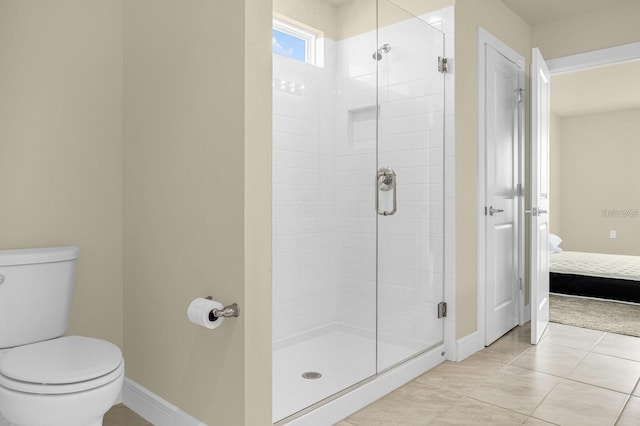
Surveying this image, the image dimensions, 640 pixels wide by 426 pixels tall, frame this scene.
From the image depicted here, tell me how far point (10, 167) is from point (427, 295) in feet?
7.56

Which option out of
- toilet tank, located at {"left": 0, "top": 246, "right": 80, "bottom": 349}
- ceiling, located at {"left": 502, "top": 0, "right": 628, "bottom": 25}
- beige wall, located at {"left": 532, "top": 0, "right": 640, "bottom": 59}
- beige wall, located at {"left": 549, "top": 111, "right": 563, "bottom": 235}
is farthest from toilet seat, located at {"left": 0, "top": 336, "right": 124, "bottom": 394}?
beige wall, located at {"left": 549, "top": 111, "right": 563, "bottom": 235}

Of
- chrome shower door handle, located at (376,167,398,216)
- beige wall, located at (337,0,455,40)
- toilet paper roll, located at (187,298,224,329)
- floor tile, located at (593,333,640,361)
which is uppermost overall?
beige wall, located at (337,0,455,40)

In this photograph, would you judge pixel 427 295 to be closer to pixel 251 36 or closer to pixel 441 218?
pixel 441 218

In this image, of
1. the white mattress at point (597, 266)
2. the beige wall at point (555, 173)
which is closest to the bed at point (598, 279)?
the white mattress at point (597, 266)

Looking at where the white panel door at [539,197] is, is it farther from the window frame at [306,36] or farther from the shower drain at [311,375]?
the shower drain at [311,375]

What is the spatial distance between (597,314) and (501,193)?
5.25 ft

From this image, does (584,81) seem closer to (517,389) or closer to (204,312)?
(517,389)

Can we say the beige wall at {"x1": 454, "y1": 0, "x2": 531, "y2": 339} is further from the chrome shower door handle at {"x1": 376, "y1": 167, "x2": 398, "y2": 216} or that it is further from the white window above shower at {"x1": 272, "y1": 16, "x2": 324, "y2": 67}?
Result: the white window above shower at {"x1": 272, "y1": 16, "x2": 324, "y2": 67}

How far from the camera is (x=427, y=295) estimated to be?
281cm

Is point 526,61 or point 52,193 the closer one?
point 52,193

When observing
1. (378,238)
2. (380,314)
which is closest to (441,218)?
(378,238)

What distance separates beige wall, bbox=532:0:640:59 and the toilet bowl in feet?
12.6

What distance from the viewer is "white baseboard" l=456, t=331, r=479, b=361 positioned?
2809 mm

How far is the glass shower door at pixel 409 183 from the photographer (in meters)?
2.65
